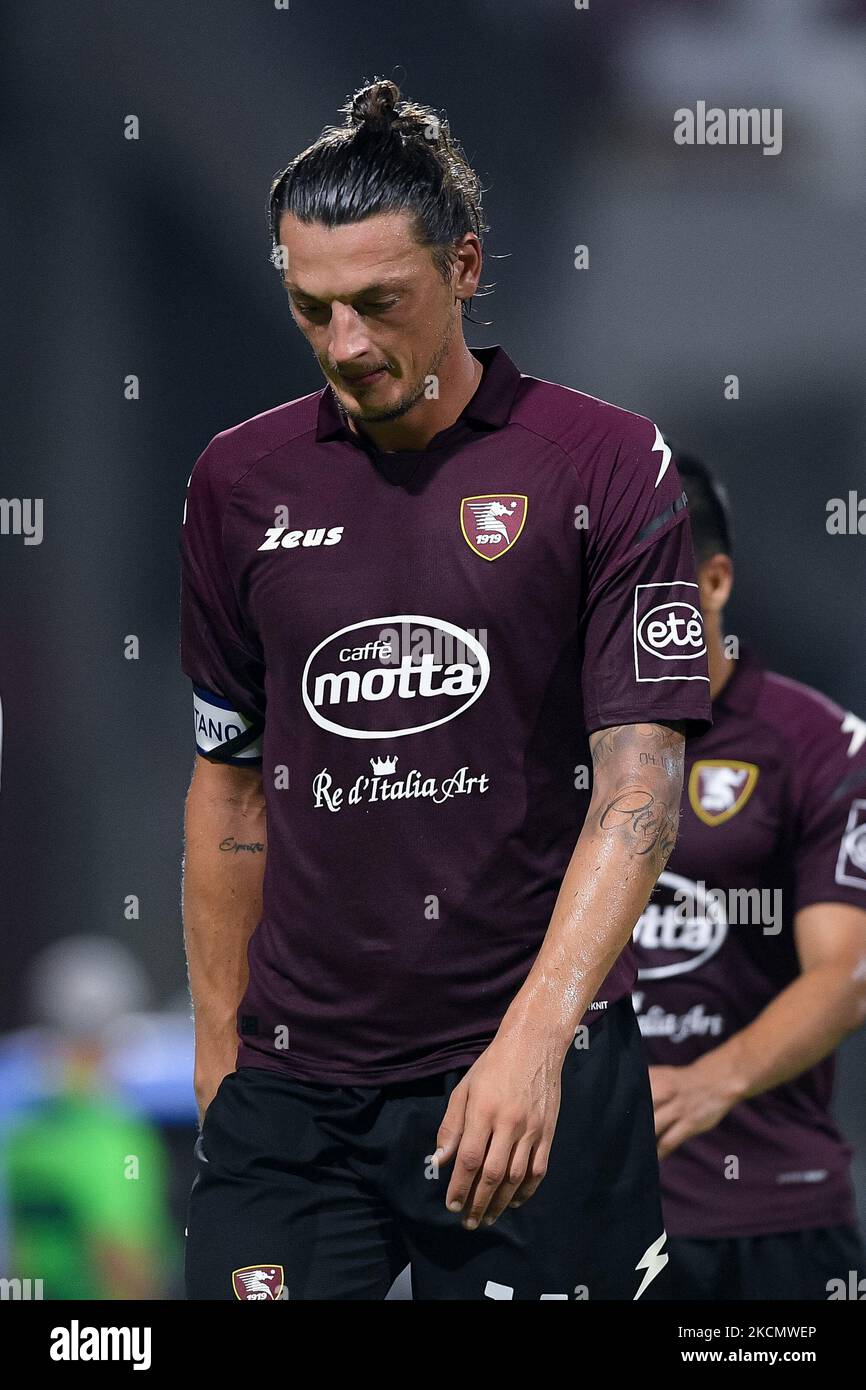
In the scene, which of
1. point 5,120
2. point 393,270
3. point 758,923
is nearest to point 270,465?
point 393,270

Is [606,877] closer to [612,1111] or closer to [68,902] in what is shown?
[612,1111]

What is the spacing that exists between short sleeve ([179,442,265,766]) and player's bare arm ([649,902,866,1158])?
1456 mm

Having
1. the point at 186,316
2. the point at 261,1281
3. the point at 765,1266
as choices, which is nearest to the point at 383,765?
the point at 261,1281

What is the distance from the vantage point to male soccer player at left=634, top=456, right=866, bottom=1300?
367 centimetres

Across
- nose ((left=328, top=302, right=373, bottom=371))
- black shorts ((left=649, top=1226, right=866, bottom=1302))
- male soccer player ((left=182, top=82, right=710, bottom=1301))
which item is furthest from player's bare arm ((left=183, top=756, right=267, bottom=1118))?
black shorts ((left=649, top=1226, right=866, bottom=1302))

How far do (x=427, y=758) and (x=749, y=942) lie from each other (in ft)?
5.59

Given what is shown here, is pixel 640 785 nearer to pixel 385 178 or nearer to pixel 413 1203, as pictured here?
pixel 413 1203

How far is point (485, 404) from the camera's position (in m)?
2.35

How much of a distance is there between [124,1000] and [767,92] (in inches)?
99.7

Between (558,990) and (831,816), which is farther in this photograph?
(831,816)

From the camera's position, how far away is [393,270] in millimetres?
2209

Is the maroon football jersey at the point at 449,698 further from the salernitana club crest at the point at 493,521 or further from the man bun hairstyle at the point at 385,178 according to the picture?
the man bun hairstyle at the point at 385,178

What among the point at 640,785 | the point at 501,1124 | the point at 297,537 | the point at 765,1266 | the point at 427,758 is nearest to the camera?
the point at 501,1124

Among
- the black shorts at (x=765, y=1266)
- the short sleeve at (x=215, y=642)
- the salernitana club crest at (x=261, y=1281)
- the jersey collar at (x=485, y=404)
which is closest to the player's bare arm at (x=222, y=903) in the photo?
the short sleeve at (x=215, y=642)
